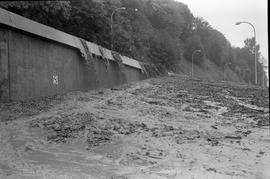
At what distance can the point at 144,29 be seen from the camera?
69.6m

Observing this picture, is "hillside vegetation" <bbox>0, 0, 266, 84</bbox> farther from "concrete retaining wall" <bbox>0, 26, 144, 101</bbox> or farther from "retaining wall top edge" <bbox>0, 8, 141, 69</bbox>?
"concrete retaining wall" <bbox>0, 26, 144, 101</bbox>

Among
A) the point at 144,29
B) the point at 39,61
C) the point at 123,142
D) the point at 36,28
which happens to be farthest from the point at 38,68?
the point at 144,29

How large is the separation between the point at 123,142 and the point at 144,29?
57076 mm

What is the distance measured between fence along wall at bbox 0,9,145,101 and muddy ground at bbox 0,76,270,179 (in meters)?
0.82

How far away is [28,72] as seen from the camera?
1916 centimetres

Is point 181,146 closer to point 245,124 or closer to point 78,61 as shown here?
point 245,124

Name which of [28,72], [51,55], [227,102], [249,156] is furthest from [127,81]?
[249,156]

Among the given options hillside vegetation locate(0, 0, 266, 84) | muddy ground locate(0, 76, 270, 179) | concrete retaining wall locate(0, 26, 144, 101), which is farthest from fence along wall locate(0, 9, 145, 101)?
hillside vegetation locate(0, 0, 266, 84)

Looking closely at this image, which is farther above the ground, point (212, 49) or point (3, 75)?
point (212, 49)

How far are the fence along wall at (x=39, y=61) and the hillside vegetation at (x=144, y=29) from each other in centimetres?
101

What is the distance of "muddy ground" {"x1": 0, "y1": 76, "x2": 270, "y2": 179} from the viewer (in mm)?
10750

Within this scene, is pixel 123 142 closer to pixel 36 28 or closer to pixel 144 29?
pixel 36 28

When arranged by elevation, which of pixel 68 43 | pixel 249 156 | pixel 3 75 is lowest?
pixel 249 156

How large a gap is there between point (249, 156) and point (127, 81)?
26108 millimetres
